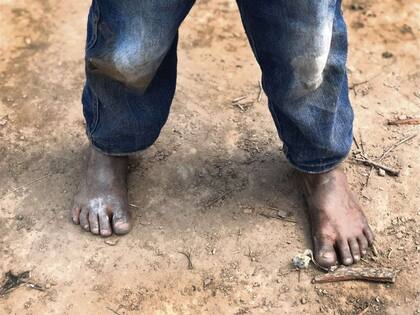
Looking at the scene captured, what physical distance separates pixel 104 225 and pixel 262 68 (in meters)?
0.60

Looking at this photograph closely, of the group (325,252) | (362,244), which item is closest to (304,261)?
(325,252)

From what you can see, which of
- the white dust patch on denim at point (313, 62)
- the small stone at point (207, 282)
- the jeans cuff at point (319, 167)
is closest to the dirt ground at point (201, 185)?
the small stone at point (207, 282)

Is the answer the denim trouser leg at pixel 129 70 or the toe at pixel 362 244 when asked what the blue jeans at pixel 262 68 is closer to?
the denim trouser leg at pixel 129 70

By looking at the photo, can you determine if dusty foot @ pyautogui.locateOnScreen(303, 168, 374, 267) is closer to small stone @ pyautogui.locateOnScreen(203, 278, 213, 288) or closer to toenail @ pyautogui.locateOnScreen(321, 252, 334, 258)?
toenail @ pyautogui.locateOnScreen(321, 252, 334, 258)

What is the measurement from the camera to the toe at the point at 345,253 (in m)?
1.59

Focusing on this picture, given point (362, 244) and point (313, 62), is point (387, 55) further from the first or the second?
point (313, 62)

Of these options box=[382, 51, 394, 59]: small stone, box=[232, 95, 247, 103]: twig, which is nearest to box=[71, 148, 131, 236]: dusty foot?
box=[232, 95, 247, 103]: twig

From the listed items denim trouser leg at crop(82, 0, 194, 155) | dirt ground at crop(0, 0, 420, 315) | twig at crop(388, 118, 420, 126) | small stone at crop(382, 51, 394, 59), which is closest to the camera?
denim trouser leg at crop(82, 0, 194, 155)

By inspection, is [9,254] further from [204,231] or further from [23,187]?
[204,231]

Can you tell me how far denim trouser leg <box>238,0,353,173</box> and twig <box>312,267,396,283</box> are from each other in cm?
26

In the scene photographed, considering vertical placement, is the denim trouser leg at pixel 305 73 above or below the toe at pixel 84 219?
above

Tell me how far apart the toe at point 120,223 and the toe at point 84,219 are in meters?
0.07

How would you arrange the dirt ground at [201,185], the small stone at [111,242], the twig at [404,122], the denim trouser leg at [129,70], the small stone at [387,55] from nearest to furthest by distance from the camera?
the denim trouser leg at [129,70] → the dirt ground at [201,185] → the small stone at [111,242] → the twig at [404,122] → the small stone at [387,55]

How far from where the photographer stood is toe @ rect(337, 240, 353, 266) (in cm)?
159
